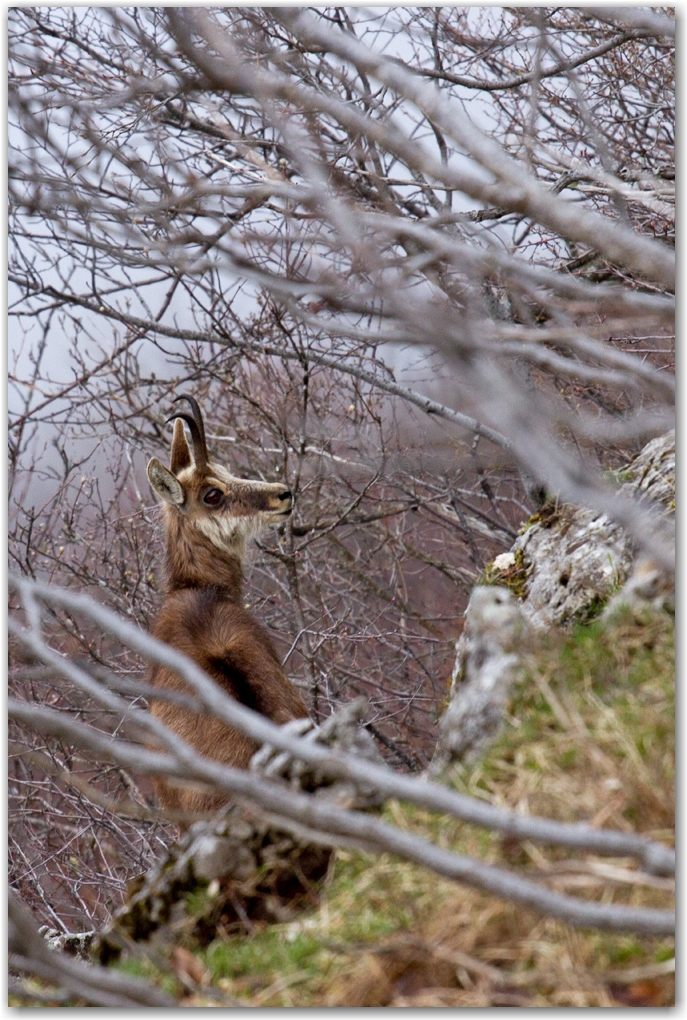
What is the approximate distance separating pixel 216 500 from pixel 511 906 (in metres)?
4.35

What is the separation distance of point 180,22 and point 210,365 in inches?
163

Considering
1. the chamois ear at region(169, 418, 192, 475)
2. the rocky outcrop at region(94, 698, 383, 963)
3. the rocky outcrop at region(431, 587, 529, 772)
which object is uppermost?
the chamois ear at region(169, 418, 192, 475)

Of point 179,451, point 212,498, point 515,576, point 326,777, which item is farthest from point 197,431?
point 326,777

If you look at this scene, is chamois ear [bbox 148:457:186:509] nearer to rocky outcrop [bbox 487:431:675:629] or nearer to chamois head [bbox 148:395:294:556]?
chamois head [bbox 148:395:294:556]

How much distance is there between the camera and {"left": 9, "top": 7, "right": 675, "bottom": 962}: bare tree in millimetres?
2777

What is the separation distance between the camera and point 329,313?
4.05 meters

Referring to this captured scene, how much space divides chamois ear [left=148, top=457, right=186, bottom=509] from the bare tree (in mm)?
995

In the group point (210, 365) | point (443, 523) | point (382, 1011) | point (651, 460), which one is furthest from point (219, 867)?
point (443, 523)

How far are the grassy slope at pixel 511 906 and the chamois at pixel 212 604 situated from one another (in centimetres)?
159

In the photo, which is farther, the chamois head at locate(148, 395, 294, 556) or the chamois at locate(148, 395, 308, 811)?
the chamois head at locate(148, 395, 294, 556)

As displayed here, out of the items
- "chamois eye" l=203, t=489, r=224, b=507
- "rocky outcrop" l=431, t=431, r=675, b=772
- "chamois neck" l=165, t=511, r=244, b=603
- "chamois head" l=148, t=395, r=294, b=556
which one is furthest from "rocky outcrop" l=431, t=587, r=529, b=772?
"chamois eye" l=203, t=489, r=224, b=507

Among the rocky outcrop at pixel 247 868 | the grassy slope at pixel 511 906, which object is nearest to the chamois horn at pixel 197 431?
the rocky outcrop at pixel 247 868

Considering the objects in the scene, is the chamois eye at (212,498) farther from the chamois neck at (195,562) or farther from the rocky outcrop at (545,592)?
the rocky outcrop at (545,592)

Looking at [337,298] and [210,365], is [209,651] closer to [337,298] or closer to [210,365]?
[337,298]
